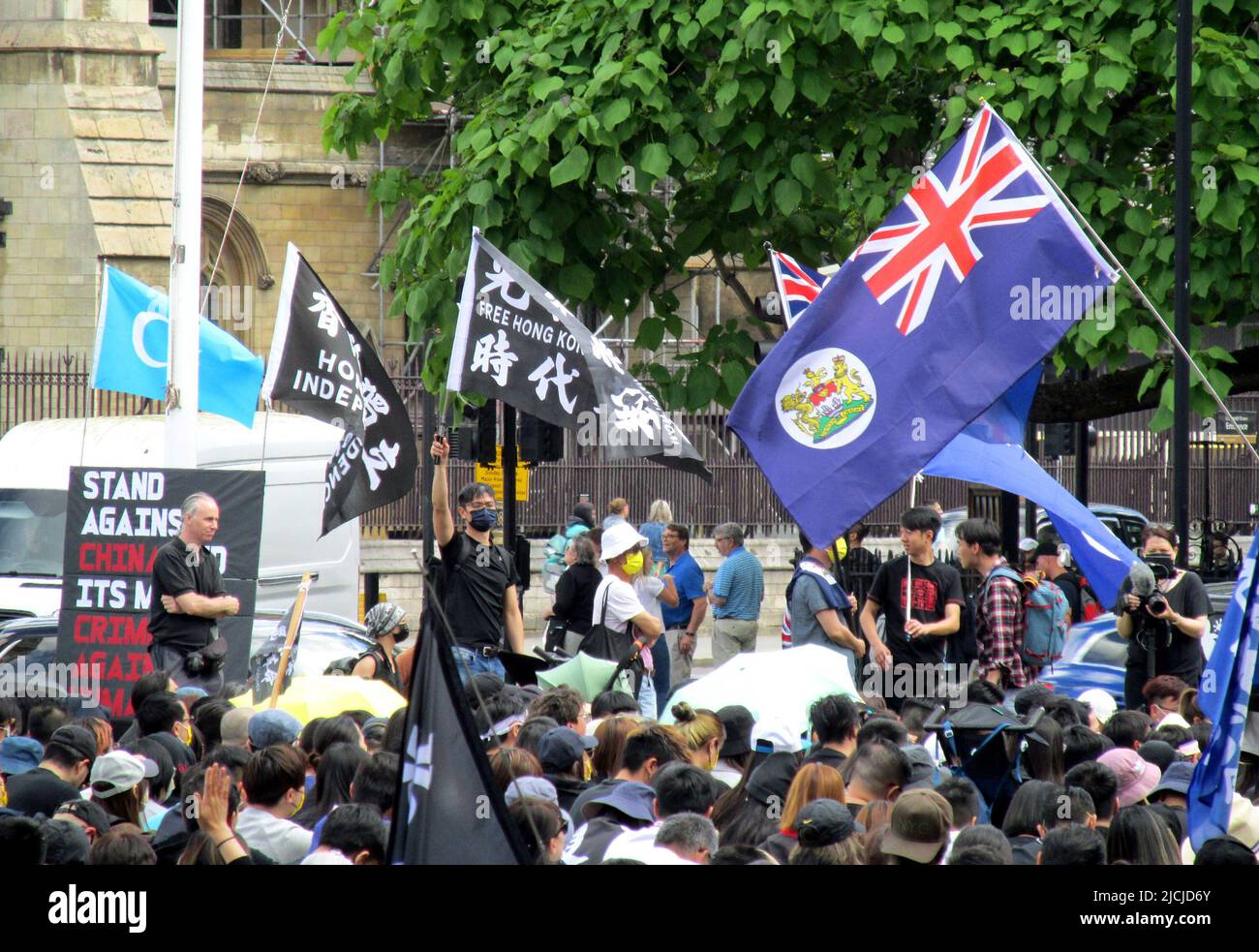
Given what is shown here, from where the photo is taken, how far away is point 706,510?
84.5ft

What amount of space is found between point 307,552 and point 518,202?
6.01 metres

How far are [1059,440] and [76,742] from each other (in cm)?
1506

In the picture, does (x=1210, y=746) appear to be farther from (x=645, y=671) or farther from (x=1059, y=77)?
(x=1059, y=77)

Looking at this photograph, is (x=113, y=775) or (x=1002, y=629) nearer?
(x=113, y=775)

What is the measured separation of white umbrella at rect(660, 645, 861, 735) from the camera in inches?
320

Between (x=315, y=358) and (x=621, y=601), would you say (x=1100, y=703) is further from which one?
(x=315, y=358)

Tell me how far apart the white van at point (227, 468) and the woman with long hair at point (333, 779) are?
10202mm

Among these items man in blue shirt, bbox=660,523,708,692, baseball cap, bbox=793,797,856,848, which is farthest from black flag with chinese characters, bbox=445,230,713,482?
man in blue shirt, bbox=660,523,708,692

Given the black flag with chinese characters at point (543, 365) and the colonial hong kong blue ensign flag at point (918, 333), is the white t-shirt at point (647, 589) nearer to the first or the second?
the black flag with chinese characters at point (543, 365)

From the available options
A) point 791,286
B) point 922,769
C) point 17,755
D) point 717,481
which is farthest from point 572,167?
point 717,481

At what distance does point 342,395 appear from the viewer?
11.0 metres

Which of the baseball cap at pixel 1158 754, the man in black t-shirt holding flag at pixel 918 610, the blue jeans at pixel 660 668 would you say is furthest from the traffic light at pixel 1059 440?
the baseball cap at pixel 1158 754

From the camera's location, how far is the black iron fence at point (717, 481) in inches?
950

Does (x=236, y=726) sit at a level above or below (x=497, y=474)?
below
